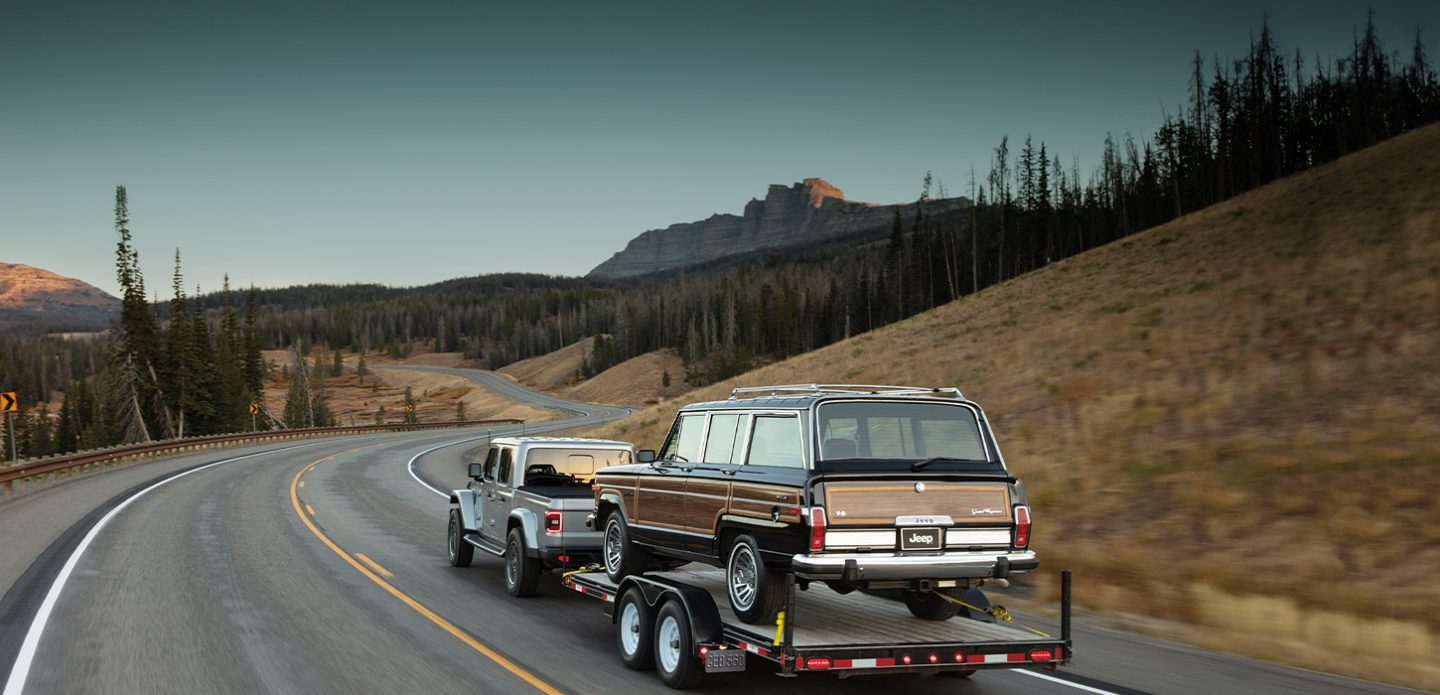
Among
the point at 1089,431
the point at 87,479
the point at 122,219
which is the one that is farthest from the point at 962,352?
the point at 122,219

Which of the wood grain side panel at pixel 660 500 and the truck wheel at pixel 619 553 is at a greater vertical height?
the wood grain side panel at pixel 660 500

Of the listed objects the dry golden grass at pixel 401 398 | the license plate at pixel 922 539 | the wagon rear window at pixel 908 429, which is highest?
the wagon rear window at pixel 908 429

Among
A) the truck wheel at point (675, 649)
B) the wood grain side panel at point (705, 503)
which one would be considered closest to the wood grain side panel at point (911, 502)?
the wood grain side panel at point (705, 503)

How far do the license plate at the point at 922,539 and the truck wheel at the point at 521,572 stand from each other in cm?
598

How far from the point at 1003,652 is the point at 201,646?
7231 mm

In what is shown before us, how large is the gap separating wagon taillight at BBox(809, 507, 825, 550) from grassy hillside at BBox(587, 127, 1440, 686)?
4863 millimetres

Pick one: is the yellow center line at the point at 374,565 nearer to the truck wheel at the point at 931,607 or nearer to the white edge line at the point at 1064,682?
the truck wheel at the point at 931,607

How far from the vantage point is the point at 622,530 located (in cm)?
973

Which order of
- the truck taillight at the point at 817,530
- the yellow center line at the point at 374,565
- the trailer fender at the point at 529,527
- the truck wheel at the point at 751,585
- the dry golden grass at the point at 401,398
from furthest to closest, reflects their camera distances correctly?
the dry golden grass at the point at 401,398 → the yellow center line at the point at 374,565 → the trailer fender at the point at 529,527 → the truck wheel at the point at 751,585 → the truck taillight at the point at 817,530

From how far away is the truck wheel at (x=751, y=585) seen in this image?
7086 millimetres

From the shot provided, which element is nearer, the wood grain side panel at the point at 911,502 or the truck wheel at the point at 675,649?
the wood grain side panel at the point at 911,502

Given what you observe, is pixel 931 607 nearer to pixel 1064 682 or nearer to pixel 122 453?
pixel 1064 682

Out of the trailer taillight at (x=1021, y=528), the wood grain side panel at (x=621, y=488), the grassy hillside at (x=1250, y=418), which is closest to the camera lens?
the trailer taillight at (x=1021, y=528)

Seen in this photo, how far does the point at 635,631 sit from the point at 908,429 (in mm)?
2921
